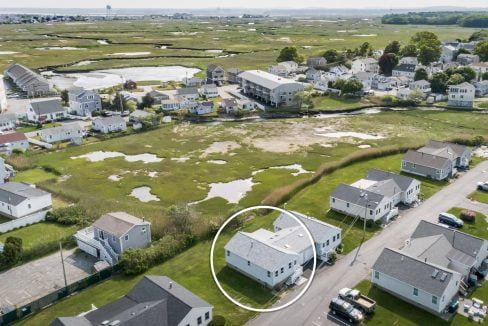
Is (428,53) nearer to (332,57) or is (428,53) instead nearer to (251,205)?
(332,57)

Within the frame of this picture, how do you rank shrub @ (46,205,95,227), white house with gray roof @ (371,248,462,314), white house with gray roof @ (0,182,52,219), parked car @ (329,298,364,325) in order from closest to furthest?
→ 1. parked car @ (329,298,364,325)
2. white house with gray roof @ (371,248,462,314)
3. shrub @ (46,205,95,227)
4. white house with gray roof @ (0,182,52,219)

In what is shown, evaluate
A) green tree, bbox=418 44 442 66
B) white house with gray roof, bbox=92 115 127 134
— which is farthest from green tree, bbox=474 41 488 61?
white house with gray roof, bbox=92 115 127 134

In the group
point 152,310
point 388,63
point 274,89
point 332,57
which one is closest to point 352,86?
point 274,89

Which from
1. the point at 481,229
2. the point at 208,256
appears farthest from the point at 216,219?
the point at 481,229

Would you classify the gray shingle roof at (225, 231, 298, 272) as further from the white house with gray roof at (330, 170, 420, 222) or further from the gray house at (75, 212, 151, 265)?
the white house with gray roof at (330, 170, 420, 222)

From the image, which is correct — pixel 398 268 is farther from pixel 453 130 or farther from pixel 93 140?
pixel 93 140

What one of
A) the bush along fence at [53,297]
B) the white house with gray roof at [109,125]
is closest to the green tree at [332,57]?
the white house with gray roof at [109,125]
